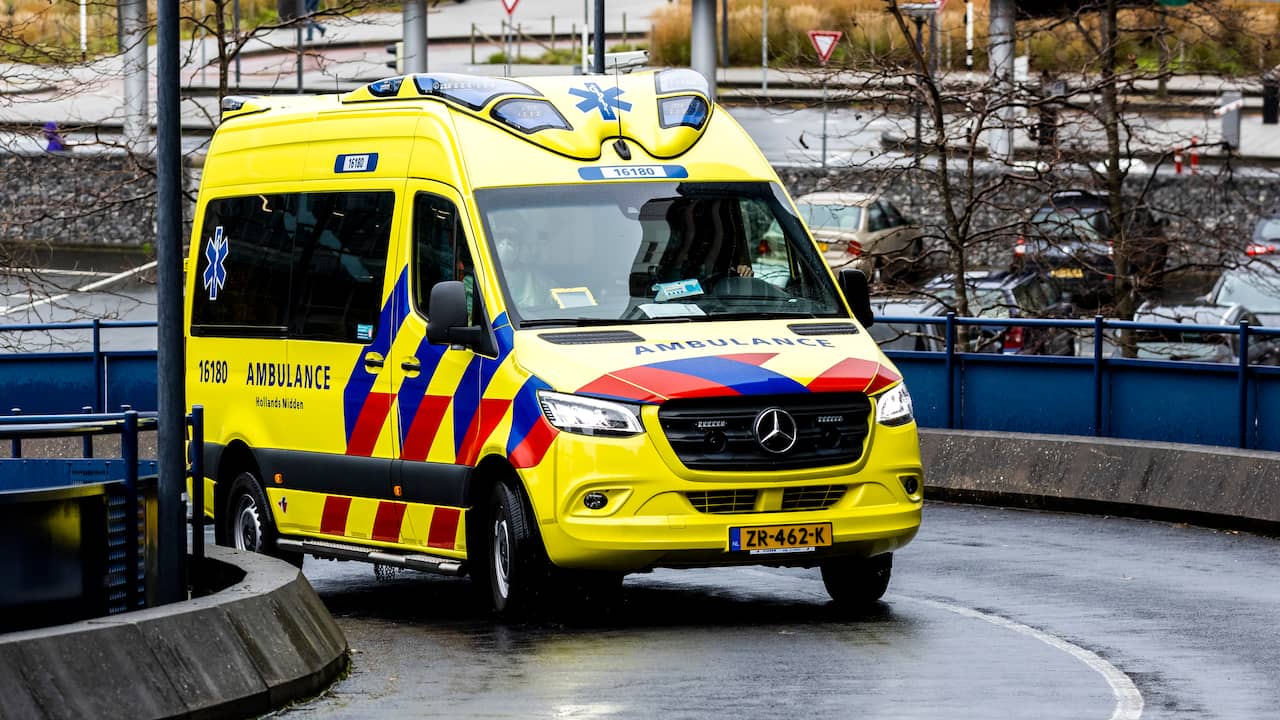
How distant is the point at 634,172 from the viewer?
12203 mm

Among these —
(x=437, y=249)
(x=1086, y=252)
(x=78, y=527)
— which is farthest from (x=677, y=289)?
(x=1086, y=252)

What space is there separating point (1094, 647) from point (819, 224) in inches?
989

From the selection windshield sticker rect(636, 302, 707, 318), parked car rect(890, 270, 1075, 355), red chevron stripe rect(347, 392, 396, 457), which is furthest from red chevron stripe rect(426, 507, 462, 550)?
parked car rect(890, 270, 1075, 355)

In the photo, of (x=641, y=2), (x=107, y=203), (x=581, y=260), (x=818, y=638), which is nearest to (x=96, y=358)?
(x=107, y=203)

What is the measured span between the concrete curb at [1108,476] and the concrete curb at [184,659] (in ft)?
25.4

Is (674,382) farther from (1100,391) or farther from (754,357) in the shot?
(1100,391)

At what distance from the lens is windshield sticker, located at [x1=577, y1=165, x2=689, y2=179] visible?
1216 centimetres

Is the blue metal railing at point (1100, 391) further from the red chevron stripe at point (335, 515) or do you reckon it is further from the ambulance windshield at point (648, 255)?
the red chevron stripe at point (335, 515)

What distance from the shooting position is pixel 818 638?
11.0 meters

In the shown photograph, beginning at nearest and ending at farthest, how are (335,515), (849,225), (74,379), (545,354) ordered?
(545,354) < (335,515) < (74,379) < (849,225)

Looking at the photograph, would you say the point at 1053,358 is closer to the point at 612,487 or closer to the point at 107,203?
the point at 612,487

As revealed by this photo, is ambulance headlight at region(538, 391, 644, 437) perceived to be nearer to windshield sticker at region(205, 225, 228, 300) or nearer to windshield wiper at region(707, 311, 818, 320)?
A: windshield wiper at region(707, 311, 818, 320)

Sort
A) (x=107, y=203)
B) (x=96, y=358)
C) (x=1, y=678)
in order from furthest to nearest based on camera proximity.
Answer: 1. (x=107, y=203)
2. (x=96, y=358)
3. (x=1, y=678)

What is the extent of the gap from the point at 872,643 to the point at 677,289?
84.2 inches
